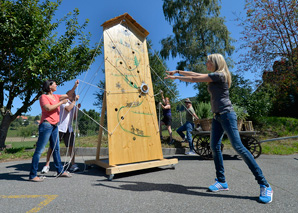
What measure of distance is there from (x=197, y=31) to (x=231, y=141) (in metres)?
18.2

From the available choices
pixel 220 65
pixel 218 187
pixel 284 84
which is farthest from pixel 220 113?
pixel 284 84

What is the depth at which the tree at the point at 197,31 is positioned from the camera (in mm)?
17812

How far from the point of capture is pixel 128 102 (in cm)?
384

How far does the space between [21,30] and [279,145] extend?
10.4 meters

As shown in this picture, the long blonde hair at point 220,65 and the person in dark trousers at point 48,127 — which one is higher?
the long blonde hair at point 220,65

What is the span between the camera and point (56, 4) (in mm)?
7871

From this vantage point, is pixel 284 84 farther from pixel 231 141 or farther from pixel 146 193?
pixel 146 193

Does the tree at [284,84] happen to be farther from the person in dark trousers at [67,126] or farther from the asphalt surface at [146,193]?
the person in dark trousers at [67,126]

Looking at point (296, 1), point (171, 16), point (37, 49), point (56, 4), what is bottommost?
point (37, 49)

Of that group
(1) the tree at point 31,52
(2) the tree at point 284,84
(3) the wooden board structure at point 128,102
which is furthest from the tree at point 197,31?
(3) the wooden board structure at point 128,102

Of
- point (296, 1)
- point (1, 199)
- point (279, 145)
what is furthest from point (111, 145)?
point (296, 1)

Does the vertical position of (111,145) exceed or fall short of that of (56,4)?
it falls short

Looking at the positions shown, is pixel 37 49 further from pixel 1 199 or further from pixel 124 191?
pixel 124 191

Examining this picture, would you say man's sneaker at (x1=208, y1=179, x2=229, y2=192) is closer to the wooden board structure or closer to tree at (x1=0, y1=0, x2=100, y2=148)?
the wooden board structure
